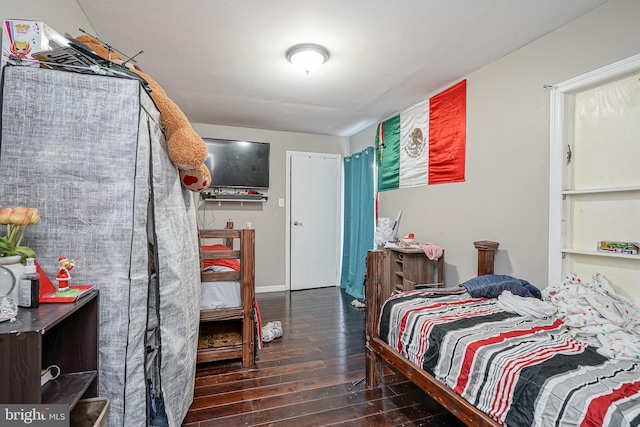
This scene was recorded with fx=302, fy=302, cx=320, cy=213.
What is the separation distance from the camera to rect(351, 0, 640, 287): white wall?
70.9 inches

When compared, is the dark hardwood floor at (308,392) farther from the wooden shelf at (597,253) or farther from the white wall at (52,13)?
the white wall at (52,13)

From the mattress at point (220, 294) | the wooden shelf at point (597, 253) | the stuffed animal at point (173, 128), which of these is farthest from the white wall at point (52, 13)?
the wooden shelf at point (597, 253)

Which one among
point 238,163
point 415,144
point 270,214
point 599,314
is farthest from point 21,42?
point 270,214

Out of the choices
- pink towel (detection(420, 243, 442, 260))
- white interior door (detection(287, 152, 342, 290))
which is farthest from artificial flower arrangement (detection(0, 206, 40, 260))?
white interior door (detection(287, 152, 342, 290))

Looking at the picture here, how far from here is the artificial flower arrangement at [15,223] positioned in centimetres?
89

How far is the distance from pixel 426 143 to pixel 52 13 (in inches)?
116

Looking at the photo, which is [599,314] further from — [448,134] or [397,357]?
[448,134]

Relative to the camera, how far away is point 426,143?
3.13 m

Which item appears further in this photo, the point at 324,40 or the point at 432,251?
the point at 432,251

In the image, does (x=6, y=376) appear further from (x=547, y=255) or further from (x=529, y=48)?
(x=529, y=48)

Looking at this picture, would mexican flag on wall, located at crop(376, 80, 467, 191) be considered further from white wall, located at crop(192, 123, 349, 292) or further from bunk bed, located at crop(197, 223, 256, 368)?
bunk bed, located at crop(197, 223, 256, 368)

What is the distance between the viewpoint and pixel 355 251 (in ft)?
14.6

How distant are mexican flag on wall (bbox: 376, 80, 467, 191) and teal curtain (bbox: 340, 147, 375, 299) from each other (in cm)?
29

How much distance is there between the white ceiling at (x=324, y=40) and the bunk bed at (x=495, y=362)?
156 centimetres
